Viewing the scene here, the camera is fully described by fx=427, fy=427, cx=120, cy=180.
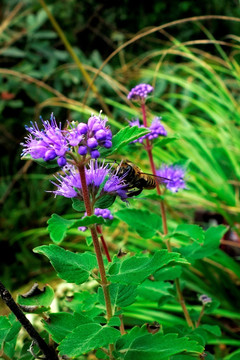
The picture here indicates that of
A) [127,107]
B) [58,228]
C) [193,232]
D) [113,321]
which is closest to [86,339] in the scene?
[113,321]

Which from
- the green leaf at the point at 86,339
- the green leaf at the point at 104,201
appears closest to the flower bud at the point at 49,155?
the green leaf at the point at 104,201

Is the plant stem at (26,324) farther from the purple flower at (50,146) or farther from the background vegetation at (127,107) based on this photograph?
the background vegetation at (127,107)

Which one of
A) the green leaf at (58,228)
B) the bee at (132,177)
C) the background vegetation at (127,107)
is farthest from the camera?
the background vegetation at (127,107)

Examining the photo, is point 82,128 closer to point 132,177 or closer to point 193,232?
point 132,177

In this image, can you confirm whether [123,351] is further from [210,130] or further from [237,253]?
[210,130]

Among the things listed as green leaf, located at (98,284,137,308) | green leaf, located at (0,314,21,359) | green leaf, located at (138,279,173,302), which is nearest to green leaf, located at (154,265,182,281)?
green leaf, located at (138,279,173,302)

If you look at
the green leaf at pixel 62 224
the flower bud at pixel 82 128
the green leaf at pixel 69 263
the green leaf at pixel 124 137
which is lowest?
the green leaf at pixel 69 263

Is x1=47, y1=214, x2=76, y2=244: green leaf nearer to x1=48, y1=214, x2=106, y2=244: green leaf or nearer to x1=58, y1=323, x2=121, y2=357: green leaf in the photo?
x1=48, y1=214, x2=106, y2=244: green leaf
